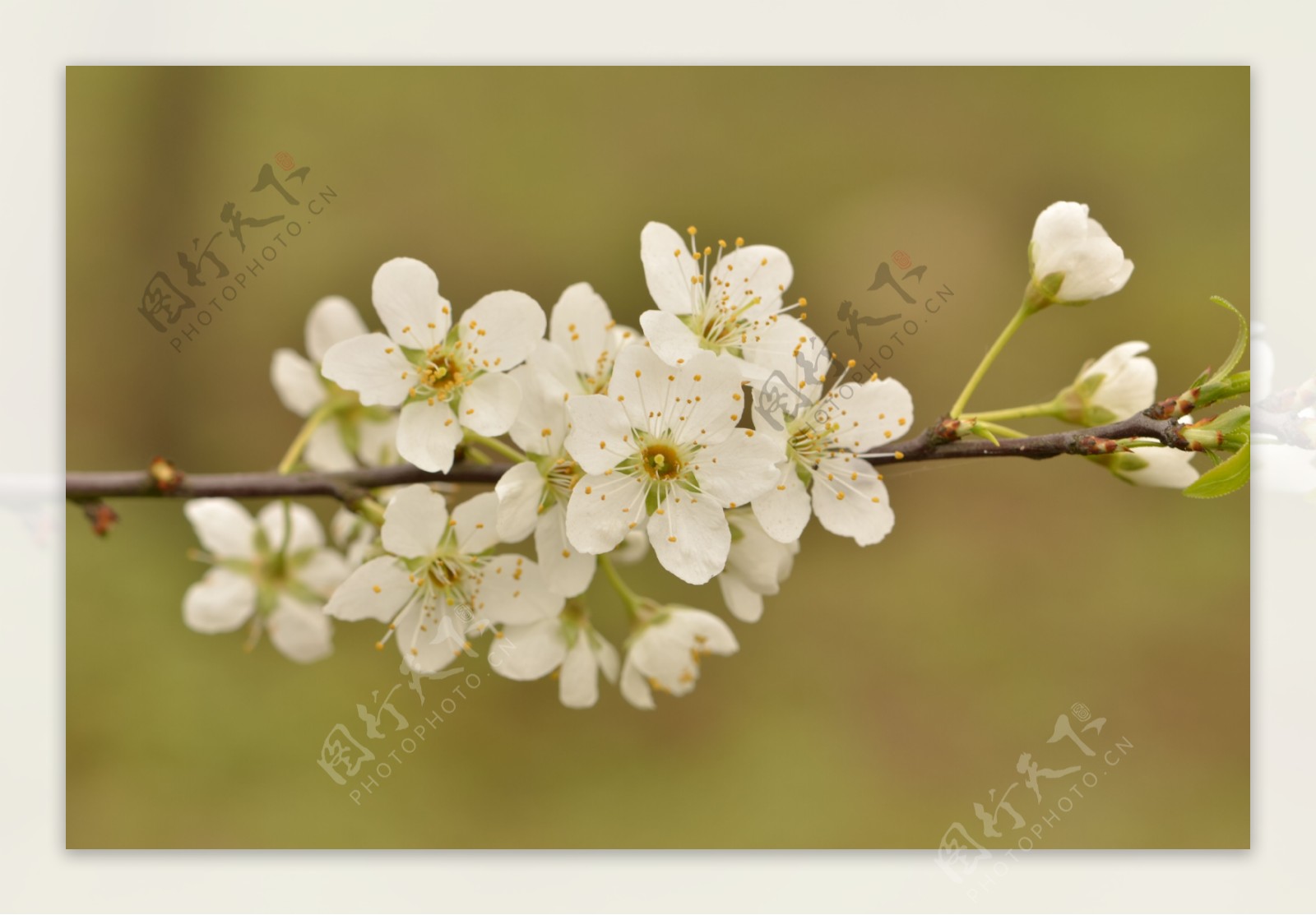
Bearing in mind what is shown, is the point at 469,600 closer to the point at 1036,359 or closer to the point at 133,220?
the point at 133,220

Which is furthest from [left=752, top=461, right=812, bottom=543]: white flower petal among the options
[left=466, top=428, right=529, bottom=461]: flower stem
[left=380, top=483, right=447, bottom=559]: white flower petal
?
[left=380, top=483, right=447, bottom=559]: white flower petal

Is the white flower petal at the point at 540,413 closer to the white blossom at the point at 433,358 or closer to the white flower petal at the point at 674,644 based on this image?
the white blossom at the point at 433,358

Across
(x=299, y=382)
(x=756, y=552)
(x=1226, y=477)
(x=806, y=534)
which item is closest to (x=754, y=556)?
(x=756, y=552)

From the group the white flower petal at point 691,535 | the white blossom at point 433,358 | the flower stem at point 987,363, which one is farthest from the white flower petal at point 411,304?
Answer: the flower stem at point 987,363

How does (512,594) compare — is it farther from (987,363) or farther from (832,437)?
(987,363)

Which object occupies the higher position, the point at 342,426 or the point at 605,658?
the point at 342,426

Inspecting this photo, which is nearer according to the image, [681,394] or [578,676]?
[681,394]

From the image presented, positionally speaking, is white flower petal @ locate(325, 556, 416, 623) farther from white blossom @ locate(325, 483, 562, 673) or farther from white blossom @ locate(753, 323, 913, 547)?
white blossom @ locate(753, 323, 913, 547)
